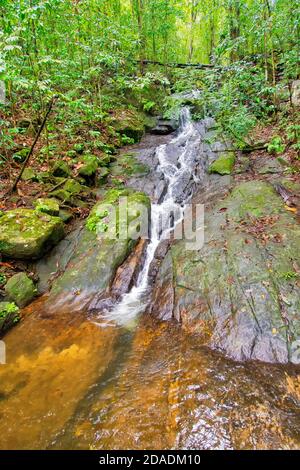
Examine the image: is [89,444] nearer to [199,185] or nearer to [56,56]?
[199,185]

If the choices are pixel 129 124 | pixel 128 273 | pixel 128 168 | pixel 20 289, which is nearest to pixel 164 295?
pixel 128 273

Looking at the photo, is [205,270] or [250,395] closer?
[250,395]

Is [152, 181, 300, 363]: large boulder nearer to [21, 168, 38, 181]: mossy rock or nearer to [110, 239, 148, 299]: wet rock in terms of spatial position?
[110, 239, 148, 299]: wet rock

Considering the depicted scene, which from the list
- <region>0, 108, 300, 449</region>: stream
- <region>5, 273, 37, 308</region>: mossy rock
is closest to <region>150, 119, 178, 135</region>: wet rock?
<region>5, 273, 37, 308</region>: mossy rock

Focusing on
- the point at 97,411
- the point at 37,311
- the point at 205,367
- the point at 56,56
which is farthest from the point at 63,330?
the point at 56,56

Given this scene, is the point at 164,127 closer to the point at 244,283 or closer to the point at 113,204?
the point at 113,204

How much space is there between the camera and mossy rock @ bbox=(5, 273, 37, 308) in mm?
5312

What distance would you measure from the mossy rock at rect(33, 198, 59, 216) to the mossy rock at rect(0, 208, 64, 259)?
0.21 m

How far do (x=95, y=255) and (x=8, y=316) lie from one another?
6.72ft

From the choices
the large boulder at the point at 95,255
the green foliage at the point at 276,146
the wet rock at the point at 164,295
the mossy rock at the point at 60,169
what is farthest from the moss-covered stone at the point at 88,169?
the green foliage at the point at 276,146

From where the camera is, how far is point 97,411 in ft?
10.9

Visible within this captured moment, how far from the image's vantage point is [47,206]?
21.8 ft

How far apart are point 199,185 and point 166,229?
2228 mm

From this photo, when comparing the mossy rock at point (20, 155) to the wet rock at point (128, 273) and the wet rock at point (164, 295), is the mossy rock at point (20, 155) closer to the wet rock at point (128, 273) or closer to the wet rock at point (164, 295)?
the wet rock at point (128, 273)
